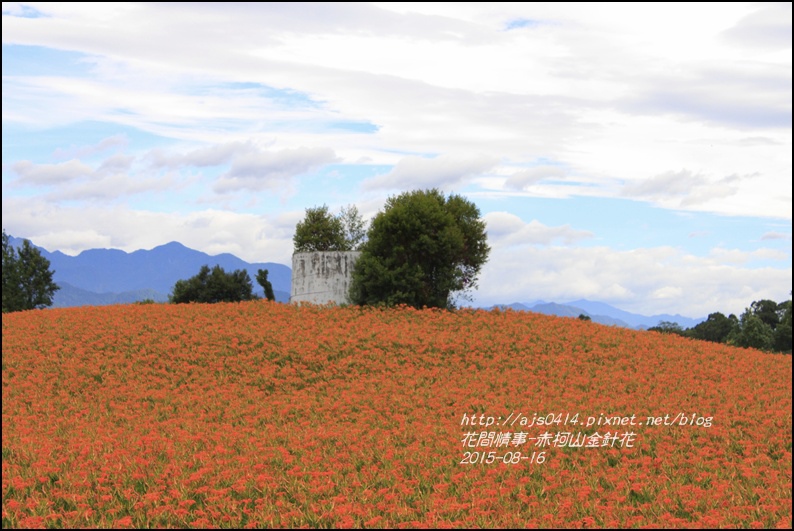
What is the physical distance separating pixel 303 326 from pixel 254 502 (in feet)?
51.6

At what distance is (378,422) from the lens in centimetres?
1434

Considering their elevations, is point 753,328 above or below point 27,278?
below

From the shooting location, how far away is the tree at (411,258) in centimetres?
2873

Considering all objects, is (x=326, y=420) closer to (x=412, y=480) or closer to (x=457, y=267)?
(x=412, y=480)

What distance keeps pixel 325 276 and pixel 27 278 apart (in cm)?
2929

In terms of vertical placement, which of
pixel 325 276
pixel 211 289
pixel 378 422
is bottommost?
pixel 378 422

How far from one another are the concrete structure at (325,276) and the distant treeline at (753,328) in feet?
78.5

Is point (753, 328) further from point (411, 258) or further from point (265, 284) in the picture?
point (265, 284)

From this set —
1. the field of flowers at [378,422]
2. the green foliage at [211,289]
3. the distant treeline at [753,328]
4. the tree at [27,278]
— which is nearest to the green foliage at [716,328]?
the distant treeline at [753,328]

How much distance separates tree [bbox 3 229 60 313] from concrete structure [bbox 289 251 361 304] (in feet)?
87.7

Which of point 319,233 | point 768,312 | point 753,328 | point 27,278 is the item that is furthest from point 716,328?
point 27,278

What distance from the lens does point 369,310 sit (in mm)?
27766

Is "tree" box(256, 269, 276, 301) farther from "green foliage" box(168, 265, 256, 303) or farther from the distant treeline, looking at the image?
the distant treeline

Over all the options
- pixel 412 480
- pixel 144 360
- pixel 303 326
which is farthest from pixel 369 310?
pixel 412 480
